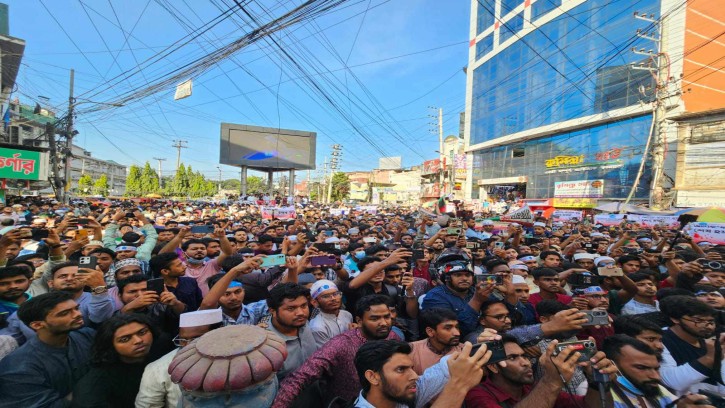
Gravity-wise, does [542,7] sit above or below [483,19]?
below

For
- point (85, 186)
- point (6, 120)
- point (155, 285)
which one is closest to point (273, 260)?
point (155, 285)

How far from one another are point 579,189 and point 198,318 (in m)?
30.5

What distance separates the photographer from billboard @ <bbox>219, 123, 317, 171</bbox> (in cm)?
4281

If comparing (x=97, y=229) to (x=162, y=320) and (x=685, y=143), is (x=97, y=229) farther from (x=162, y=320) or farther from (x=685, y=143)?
(x=685, y=143)

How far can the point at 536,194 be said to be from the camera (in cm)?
3130

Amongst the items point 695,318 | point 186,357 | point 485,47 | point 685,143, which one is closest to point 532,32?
point 485,47

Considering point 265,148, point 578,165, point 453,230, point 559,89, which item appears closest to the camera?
point 453,230

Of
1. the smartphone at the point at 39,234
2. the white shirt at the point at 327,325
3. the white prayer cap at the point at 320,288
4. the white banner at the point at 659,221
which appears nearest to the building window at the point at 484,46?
the white banner at the point at 659,221

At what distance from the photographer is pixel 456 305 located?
3480 mm

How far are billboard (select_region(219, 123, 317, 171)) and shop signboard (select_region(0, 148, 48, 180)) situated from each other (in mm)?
25222

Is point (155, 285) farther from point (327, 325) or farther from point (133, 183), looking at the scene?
point (133, 183)

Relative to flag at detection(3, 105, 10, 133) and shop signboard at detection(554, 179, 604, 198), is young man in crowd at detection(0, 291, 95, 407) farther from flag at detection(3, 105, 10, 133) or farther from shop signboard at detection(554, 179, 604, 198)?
shop signboard at detection(554, 179, 604, 198)

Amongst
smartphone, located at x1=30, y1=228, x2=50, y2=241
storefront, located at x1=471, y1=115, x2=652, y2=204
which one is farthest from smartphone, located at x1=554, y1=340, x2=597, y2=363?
storefront, located at x1=471, y1=115, x2=652, y2=204

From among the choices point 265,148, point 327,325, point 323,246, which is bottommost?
point 327,325
